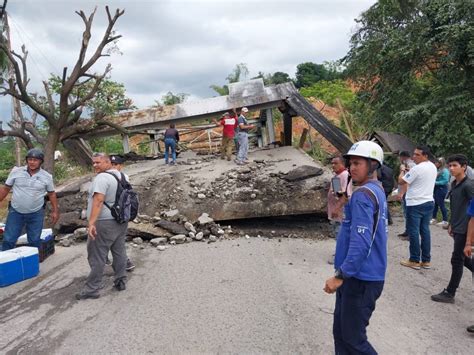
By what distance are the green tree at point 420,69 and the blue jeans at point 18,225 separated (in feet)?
37.6

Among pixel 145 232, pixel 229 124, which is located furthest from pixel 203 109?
pixel 145 232

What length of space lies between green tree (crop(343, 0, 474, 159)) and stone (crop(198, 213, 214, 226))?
27.4 ft

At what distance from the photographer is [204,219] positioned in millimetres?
7680

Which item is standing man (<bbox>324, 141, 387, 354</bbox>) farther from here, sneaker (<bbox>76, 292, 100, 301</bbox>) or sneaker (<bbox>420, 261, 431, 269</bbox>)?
sneaker (<bbox>420, 261, 431, 269</bbox>)

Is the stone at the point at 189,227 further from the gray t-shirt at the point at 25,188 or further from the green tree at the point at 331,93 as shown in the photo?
the green tree at the point at 331,93

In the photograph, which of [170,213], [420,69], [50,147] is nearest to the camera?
[170,213]

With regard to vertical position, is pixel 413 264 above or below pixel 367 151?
below

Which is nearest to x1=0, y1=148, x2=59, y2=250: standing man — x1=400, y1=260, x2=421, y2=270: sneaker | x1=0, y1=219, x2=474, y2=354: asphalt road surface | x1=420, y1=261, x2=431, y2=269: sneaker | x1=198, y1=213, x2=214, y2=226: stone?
x1=0, y1=219, x2=474, y2=354: asphalt road surface

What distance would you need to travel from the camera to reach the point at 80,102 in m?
9.38

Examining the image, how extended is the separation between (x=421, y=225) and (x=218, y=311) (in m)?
3.30

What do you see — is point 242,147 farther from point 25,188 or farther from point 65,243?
Answer: point 25,188

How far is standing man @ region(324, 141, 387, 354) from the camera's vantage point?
8.15 ft

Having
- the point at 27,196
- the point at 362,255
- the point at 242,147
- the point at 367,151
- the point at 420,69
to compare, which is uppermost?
the point at 420,69

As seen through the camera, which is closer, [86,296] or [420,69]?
[86,296]
